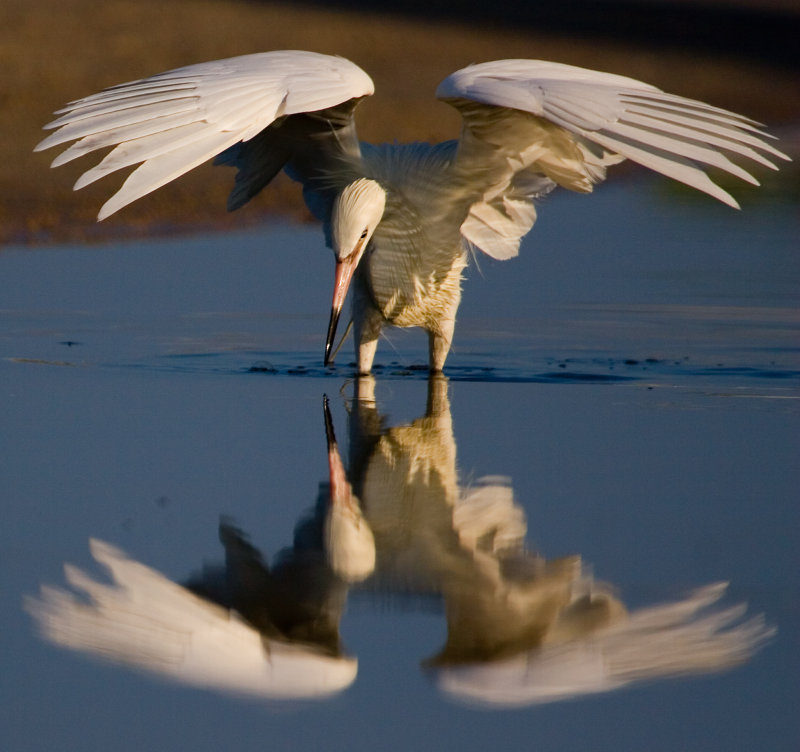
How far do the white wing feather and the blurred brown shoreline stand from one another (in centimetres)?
572

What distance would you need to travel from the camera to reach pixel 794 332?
28.2 feet

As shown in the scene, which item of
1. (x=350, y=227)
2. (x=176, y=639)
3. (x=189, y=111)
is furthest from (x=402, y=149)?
(x=176, y=639)

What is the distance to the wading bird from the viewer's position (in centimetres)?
543

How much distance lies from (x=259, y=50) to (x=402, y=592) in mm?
15493

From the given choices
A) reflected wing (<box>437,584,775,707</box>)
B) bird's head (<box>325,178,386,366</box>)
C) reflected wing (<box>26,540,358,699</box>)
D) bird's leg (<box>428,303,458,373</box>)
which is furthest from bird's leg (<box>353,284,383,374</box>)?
reflected wing (<box>437,584,775,707</box>)

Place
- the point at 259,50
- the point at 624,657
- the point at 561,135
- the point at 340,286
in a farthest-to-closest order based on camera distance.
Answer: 1. the point at 259,50
2. the point at 561,135
3. the point at 340,286
4. the point at 624,657

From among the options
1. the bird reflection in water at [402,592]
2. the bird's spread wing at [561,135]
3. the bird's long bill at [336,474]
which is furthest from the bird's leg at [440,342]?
the bird reflection in water at [402,592]

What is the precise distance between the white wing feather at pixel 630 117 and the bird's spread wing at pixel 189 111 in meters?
0.57

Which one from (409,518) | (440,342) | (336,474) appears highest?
(409,518)

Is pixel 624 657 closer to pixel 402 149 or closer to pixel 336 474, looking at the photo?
pixel 336 474

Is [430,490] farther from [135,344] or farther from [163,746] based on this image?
[135,344]

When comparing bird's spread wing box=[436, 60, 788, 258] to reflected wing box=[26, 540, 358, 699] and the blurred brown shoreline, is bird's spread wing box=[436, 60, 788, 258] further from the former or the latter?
the blurred brown shoreline

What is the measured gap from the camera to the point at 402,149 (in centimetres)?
756

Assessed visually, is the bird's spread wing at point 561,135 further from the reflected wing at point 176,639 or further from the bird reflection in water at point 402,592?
the reflected wing at point 176,639
